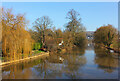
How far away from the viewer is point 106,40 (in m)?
41.3

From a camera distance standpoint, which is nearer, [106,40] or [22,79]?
[22,79]

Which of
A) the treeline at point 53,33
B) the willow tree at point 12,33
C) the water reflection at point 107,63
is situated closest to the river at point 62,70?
the water reflection at point 107,63

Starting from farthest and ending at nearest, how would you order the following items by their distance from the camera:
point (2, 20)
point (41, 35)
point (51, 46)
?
point (41, 35)
point (51, 46)
point (2, 20)

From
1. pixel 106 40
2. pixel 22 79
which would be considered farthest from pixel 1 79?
pixel 106 40

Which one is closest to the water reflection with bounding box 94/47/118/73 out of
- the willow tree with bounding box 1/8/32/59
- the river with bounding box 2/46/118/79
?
the river with bounding box 2/46/118/79

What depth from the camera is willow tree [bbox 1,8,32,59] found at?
14.2m

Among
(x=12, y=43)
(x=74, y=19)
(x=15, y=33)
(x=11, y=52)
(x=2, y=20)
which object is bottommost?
(x=11, y=52)

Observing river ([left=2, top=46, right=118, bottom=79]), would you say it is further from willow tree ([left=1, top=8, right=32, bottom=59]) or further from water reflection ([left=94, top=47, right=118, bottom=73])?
willow tree ([left=1, top=8, right=32, bottom=59])

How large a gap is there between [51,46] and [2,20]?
49.3ft

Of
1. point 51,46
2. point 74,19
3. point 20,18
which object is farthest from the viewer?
point 74,19

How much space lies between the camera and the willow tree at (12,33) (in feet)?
46.4

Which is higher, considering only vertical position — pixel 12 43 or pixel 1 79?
pixel 12 43

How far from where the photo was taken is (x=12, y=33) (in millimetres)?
14578

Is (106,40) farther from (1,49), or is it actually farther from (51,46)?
(1,49)
